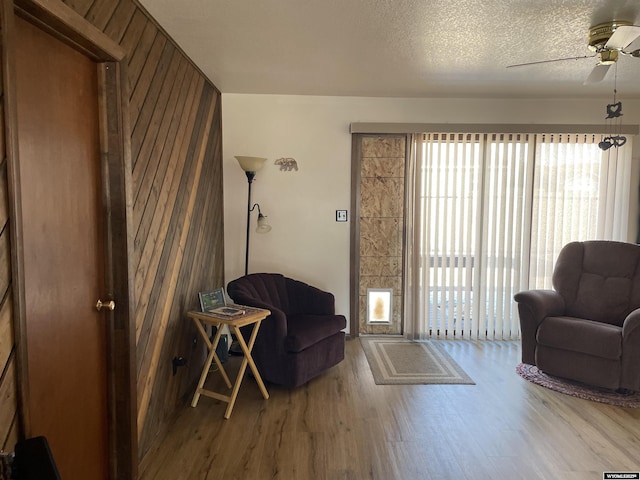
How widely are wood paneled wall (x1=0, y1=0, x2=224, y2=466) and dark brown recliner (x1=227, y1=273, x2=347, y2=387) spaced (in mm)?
487

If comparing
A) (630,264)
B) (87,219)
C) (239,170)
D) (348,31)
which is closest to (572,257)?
(630,264)

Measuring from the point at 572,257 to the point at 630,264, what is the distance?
1.36ft

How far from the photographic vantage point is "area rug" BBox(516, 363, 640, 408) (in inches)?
113

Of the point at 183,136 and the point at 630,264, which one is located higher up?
the point at 183,136

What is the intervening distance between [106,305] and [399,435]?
1835mm

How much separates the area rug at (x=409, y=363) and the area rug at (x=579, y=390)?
55cm

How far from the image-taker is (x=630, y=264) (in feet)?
10.9

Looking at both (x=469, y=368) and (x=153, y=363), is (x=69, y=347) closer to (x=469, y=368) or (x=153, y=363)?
(x=153, y=363)

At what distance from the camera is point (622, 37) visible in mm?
2100

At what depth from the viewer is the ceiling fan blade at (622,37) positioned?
6.55 feet

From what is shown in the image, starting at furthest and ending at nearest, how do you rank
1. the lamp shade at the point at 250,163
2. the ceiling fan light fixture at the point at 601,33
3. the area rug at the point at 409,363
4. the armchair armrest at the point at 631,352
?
the lamp shade at the point at 250,163 → the area rug at the point at 409,363 → the armchair armrest at the point at 631,352 → the ceiling fan light fixture at the point at 601,33

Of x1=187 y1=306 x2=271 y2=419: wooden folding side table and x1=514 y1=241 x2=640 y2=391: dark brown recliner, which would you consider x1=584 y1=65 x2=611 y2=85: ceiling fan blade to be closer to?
x1=514 y1=241 x2=640 y2=391: dark brown recliner

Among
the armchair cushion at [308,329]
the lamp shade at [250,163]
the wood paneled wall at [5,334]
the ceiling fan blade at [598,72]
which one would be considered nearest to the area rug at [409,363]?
the armchair cushion at [308,329]

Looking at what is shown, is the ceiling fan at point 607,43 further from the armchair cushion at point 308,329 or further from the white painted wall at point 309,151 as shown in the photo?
the armchair cushion at point 308,329
